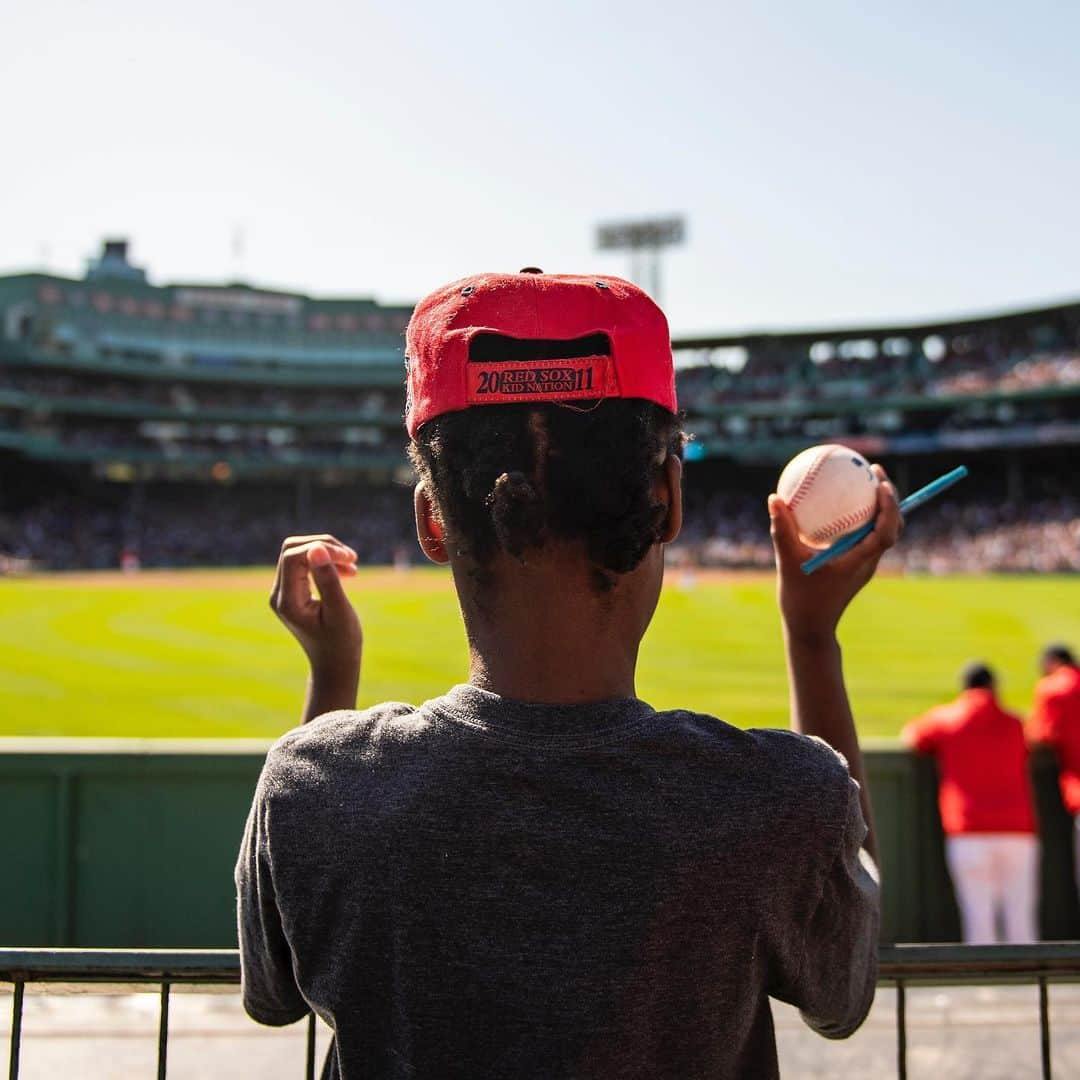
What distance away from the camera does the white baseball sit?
1995 millimetres

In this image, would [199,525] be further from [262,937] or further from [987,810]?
[262,937]

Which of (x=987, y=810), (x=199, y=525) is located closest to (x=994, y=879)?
(x=987, y=810)

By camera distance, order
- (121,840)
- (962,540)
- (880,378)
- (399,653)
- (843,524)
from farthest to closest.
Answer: (880,378) < (962,540) < (399,653) < (121,840) < (843,524)

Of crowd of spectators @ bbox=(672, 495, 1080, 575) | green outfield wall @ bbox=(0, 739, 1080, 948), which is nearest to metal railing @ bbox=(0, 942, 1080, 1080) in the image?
green outfield wall @ bbox=(0, 739, 1080, 948)

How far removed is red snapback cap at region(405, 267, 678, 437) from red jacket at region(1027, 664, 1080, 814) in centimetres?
550

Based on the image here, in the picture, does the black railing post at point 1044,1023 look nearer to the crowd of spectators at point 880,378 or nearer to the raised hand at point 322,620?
the raised hand at point 322,620

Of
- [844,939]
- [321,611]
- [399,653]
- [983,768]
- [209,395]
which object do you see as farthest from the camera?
[209,395]

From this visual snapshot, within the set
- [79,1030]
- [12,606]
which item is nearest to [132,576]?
[12,606]

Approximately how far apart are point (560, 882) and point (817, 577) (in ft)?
2.36

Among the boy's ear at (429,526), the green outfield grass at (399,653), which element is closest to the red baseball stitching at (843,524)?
the boy's ear at (429,526)

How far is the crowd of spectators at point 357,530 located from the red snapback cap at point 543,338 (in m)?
39.3

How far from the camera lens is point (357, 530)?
57625mm

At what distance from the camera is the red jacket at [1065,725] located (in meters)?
6.08

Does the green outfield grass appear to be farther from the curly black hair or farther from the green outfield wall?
the curly black hair
